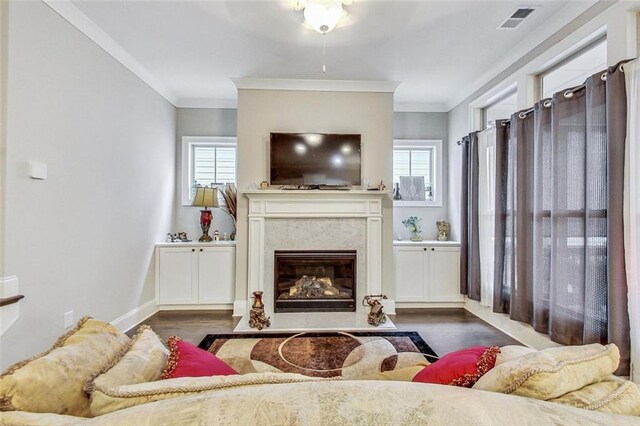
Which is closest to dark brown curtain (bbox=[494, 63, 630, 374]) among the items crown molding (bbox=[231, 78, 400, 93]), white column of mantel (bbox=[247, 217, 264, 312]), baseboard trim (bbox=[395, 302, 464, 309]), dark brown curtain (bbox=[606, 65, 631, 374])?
dark brown curtain (bbox=[606, 65, 631, 374])

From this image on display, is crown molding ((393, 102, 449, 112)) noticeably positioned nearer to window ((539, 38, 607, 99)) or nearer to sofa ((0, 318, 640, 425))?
window ((539, 38, 607, 99))

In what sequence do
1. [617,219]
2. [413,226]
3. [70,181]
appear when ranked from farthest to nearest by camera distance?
[413,226]
[70,181]
[617,219]

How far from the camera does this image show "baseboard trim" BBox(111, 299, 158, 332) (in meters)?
3.28

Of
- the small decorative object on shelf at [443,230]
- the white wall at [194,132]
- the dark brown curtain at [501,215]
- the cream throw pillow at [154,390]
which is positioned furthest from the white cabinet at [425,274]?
the cream throw pillow at [154,390]

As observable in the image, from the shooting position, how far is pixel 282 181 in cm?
396

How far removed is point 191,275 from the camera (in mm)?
4117

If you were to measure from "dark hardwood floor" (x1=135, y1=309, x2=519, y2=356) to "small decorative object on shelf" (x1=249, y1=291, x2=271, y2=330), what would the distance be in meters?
0.26

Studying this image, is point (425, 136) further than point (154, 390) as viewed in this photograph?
Yes

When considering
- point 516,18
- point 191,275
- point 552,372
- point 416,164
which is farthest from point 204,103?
point 552,372

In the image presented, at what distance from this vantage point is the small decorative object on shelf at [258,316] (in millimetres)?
3486

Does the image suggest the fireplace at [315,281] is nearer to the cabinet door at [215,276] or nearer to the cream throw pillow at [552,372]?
the cabinet door at [215,276]

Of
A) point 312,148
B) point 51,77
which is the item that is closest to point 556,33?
point 312,148

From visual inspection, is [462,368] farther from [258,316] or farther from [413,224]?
[413,224]

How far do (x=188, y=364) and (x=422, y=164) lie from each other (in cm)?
456
